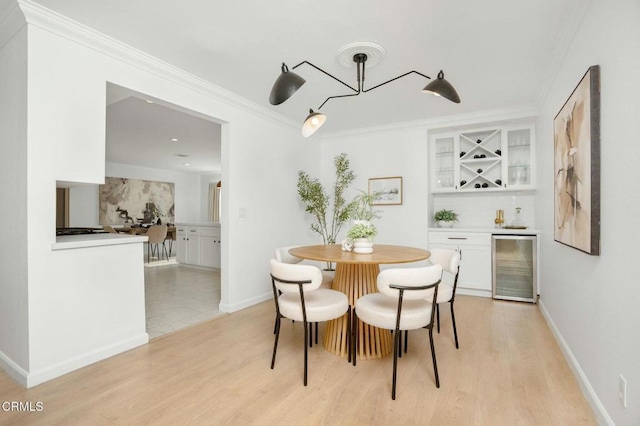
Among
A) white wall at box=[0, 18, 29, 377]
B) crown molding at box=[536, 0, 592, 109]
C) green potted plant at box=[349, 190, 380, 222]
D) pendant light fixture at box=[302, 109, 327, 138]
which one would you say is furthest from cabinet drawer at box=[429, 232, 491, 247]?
white wall at box=[0, 18, 29, 377]

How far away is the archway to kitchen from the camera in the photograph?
354cm

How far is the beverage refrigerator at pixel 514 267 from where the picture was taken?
13.2 ft

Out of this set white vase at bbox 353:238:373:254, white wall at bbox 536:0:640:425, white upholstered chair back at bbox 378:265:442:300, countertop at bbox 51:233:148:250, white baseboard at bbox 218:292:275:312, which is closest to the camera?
white wall at bbox 536:0:640:425

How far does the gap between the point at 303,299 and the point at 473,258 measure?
10.3ft

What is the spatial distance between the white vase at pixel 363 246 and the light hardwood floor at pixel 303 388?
2.86ft

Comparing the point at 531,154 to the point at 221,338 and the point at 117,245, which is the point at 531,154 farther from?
the point at 117,245

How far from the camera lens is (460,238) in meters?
4.38

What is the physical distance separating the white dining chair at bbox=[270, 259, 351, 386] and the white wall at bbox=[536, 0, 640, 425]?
4.89ft

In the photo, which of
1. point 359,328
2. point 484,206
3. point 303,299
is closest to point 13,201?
point 303,299

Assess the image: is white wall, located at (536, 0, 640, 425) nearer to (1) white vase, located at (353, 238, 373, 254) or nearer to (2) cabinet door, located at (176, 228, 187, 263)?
(1) white vase, located at (353, 238, 373, 254)

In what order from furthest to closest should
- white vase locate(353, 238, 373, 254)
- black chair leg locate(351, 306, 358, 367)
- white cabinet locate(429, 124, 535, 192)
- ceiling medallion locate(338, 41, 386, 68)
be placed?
white cabinet locate(429, 124, 535, 192) → white vase locate(353, 238, 373, 254) → ceiling medallion locate(338, 41, 386, 68) → black chair leg locate(351, 306, 358, 367)

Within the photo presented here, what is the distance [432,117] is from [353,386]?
3.73m

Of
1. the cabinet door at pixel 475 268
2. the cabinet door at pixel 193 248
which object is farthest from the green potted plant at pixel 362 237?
the cabinet door at pixel 193 248

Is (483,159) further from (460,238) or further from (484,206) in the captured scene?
(460,238)
